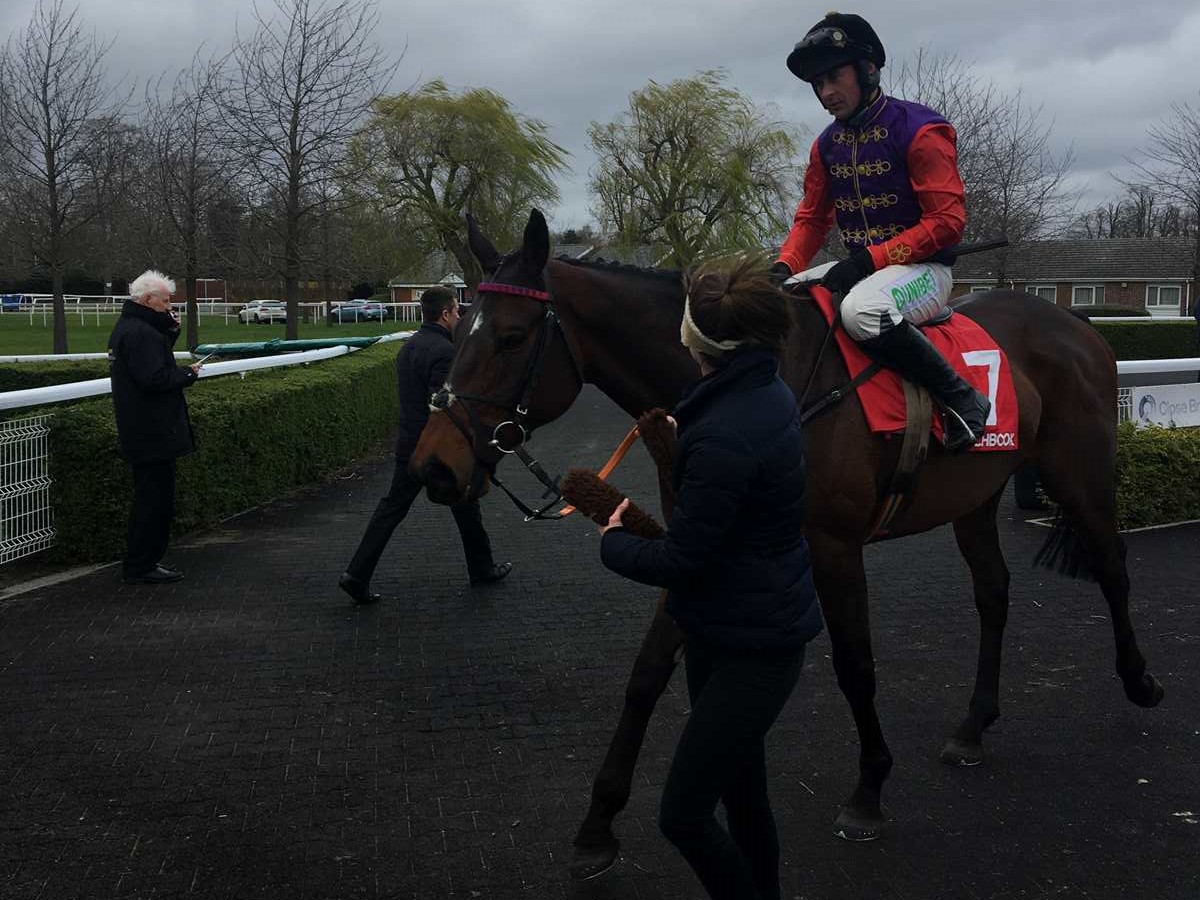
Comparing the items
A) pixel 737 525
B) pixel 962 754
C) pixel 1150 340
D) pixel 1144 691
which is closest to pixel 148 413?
pixel 962 754

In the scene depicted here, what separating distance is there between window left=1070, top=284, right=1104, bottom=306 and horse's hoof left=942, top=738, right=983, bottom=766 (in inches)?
2582

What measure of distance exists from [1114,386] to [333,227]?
20.9m

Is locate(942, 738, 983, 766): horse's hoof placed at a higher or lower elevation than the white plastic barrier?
lower

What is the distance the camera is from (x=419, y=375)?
23.1 feet

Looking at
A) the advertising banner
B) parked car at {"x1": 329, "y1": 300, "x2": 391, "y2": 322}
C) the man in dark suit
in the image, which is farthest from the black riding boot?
parked car at {"x1": 329, "y1": 300, "x2": 391, "y2": 322}

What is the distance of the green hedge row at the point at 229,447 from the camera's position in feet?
24.7

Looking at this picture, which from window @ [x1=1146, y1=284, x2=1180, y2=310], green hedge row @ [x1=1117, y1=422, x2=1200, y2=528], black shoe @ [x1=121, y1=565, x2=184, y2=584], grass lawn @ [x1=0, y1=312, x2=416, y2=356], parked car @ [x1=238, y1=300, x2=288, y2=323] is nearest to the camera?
black shoe @ [x1=121, y1=565, x2=184, y2=584]

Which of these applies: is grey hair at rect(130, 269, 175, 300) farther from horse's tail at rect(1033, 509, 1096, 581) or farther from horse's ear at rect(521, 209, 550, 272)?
horse's tail at rect(1033, 509, 1096, 581)

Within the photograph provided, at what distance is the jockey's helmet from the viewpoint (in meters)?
4.07

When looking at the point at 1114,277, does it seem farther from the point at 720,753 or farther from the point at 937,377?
the point at 720,753

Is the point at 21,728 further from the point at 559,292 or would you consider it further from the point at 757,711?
the point at 757,711

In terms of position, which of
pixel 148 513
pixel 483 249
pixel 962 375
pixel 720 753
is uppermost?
pixel 483 249

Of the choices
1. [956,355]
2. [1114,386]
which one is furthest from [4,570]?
[1114,386]

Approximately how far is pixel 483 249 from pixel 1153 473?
6984 mm
